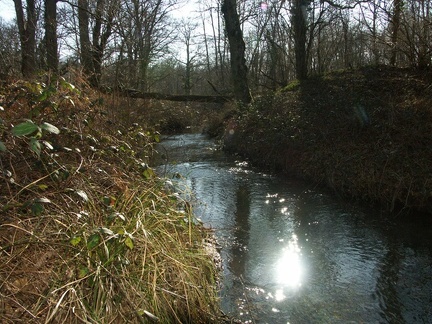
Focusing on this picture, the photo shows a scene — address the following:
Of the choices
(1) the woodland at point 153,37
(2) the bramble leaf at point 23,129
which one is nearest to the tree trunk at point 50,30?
(1) the woodland at point 153,37

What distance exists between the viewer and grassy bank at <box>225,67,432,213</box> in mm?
5926

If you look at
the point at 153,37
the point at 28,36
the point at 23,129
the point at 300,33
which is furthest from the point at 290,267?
the point at 153,37

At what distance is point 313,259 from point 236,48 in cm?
1027

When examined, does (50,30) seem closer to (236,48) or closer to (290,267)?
(236,48)

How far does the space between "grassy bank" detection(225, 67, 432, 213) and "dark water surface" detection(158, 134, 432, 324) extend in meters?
0.56

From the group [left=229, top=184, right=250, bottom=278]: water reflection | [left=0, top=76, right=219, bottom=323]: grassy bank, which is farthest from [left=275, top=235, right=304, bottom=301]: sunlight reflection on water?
[left=0, top=76, right=219, bottom=323]: grassy bank

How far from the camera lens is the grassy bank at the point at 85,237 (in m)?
2.27

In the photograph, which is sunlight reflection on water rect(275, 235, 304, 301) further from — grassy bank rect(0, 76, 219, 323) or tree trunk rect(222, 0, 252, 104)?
tree trunk rect(222, 0, 252, 104)

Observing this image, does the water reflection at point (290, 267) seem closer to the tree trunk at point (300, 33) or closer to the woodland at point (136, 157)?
the woodland at point (136, 157)

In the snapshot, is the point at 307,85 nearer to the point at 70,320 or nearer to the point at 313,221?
the point at 313,221

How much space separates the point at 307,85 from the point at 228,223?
791 centimetres

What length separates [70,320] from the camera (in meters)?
2.17

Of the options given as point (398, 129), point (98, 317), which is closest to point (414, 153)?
point (398, 129)

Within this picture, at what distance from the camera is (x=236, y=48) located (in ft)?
42.4
